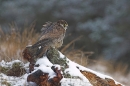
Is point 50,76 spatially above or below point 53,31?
below

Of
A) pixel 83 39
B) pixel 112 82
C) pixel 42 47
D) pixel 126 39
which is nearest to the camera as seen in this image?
pixel 42 47

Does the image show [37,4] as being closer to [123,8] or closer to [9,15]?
[9,15]

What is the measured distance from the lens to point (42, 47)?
3965 millimetres

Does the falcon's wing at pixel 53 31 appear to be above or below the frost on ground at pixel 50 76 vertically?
above

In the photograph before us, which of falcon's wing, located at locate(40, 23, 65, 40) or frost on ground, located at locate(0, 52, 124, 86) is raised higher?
falcon's wing, located at locate(40, 23, 65, 40)

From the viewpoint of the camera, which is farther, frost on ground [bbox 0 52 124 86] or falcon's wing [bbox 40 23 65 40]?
falcon's wing [bbox 40 23 65 40]

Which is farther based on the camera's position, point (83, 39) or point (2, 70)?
point (83, 39)

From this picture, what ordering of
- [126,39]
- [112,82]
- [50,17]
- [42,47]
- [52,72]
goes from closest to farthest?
[52,72] → [42,47] → [112,82] → [126,39] → [50,17]

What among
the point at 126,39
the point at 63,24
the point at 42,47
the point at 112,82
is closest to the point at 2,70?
the point at 42,47

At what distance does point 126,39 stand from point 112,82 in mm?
9567

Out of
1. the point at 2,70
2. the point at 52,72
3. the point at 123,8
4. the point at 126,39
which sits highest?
the point at 123,8

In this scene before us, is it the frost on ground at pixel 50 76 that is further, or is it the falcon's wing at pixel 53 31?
the falcon's wing at pixel 53 31

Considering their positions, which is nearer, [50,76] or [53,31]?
[50,76]

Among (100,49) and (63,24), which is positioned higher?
(100,49)
